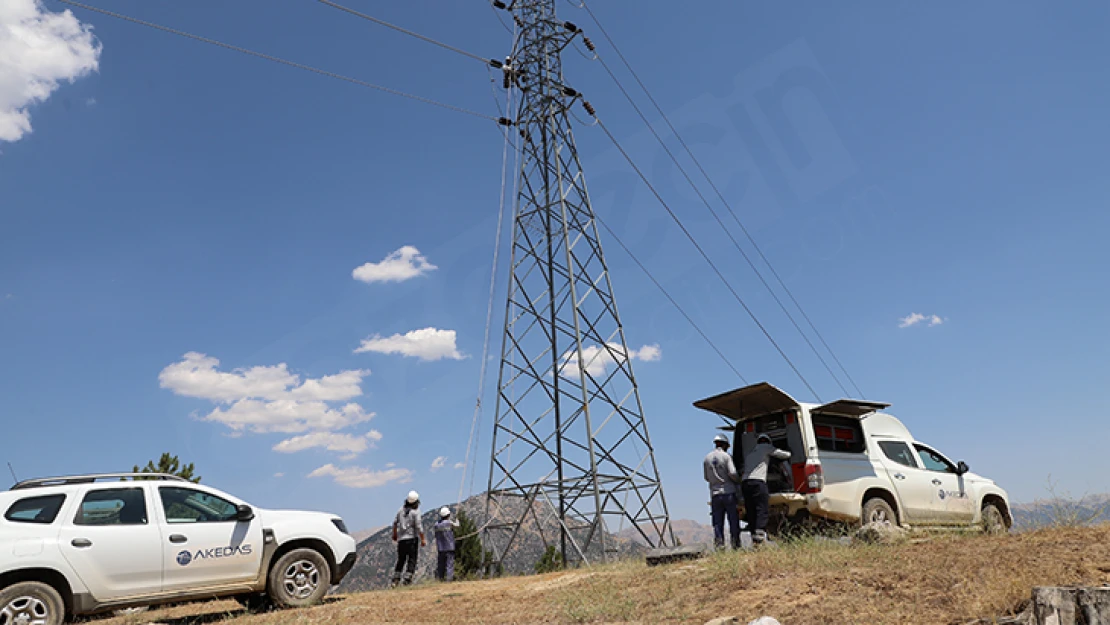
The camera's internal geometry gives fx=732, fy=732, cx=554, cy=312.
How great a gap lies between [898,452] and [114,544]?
35.8 ft

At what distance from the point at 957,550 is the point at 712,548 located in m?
3.55

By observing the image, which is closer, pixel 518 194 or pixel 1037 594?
pixel 1037 594

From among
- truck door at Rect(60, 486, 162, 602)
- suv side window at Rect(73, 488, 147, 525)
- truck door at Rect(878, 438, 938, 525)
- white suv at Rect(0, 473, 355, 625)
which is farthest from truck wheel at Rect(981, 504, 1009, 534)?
suv side window at Rect(73, 488, 147, 525)

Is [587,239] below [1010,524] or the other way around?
the other way around

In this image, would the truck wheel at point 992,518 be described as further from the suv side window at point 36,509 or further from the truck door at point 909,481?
the suv side window at point 36,509

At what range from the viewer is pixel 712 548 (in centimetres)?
1021

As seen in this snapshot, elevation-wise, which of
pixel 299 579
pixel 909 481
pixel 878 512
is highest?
pixel 909 481

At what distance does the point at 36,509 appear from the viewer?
8031 millimetres

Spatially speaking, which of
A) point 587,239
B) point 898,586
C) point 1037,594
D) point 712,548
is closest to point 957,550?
point 898,586

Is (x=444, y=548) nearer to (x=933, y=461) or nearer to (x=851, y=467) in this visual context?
(x=851, y=467)

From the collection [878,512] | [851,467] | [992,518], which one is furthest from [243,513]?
[992,518]

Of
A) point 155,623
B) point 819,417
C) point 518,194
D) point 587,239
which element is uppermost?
point 518,194

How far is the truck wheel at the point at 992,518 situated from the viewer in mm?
11955

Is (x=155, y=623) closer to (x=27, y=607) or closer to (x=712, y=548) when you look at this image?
(x=27, y=607)
